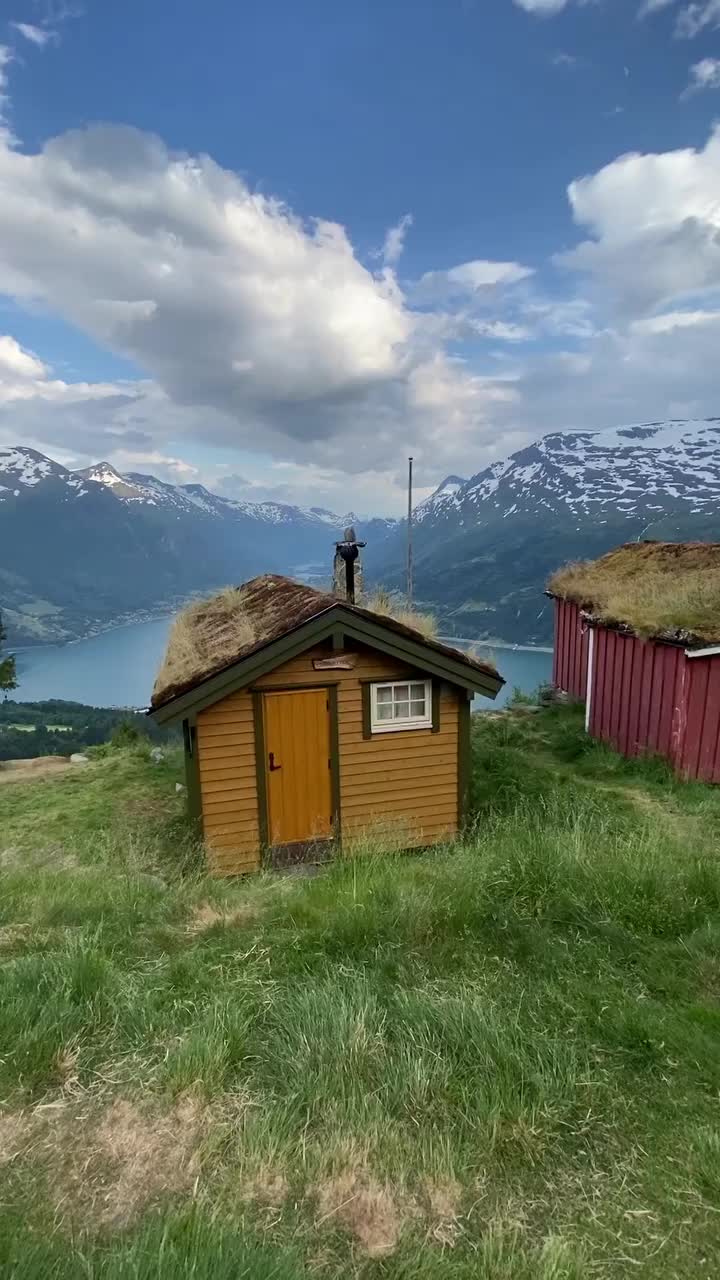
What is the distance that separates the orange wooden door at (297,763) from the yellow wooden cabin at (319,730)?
1cm

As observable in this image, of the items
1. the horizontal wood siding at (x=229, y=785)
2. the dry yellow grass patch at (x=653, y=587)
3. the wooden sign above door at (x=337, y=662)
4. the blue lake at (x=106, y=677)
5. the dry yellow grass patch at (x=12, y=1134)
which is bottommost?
the blue lake at (x=106, y=677)

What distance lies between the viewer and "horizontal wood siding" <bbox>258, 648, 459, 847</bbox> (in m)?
9.48

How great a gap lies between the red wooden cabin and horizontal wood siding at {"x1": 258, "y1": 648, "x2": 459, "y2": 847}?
15.3 ft

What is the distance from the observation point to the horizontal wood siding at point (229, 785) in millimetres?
9062

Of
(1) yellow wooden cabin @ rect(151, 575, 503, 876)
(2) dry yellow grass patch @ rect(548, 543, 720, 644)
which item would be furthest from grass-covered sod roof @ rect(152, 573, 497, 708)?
(2) dry yellow grass patch @ rect(548, 543, 720, 644)

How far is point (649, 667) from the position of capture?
42.0 feet

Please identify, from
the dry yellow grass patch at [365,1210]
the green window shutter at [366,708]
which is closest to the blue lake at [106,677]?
the green window shutter at [366,708]

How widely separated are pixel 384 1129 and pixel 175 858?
7.11m

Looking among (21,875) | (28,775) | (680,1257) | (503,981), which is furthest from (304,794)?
(28,775)

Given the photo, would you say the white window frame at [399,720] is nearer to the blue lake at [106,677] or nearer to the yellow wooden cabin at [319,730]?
the yellow wooden cabin at [319,730]

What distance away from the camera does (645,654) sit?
42.3 ft

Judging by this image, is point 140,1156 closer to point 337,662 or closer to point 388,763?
point 337,662

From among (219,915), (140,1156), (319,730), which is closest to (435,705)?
(319,730)

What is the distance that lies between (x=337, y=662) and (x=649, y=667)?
676 centimetres
